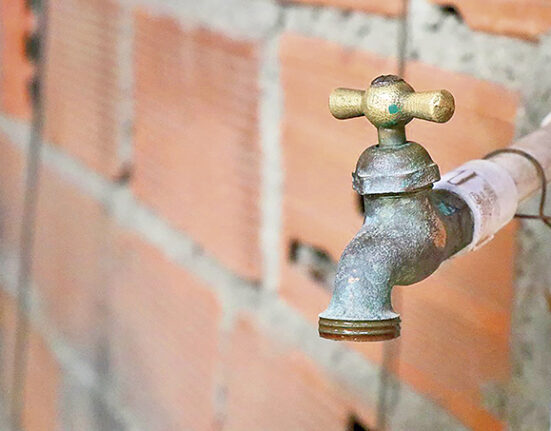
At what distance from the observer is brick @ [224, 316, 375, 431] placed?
68cm

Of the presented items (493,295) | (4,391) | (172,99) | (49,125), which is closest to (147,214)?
(172,99)

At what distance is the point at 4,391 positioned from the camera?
1.44m

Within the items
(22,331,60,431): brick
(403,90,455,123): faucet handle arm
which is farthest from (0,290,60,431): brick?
(403,90,455,123): faucet handle arm

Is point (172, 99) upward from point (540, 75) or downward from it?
downward

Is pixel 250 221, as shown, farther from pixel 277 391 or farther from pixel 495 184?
pixel 495 184

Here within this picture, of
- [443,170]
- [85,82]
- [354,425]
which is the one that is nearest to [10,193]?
[85,82]

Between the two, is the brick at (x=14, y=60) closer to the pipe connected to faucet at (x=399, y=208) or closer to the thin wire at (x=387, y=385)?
the thin wire at (x=387, y=385)

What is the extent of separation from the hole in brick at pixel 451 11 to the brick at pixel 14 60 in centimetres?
77

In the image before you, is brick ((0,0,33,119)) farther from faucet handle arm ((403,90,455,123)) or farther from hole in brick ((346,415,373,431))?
faucet handle arm ((403,90,455,123))

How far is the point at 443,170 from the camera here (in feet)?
1.79

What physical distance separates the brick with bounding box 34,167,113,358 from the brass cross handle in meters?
0.69

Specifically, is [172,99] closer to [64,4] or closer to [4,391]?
[64,4]

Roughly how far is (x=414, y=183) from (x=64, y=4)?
2.65 ft

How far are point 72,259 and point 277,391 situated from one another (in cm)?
46
